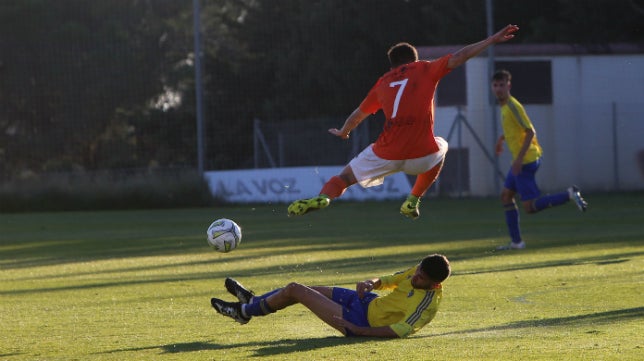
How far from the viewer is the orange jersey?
37.0ft

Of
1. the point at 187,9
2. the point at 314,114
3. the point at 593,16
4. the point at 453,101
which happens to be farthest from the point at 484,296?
the point at 187,9

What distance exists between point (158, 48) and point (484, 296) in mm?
30110

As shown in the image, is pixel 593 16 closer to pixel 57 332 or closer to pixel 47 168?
pixel 47 168

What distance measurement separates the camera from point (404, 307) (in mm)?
9062

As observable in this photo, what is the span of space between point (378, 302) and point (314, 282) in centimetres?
433

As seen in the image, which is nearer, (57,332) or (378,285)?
(378,285)

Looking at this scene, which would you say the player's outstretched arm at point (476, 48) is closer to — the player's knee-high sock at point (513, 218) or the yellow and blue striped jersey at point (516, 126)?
the yellow and blue striped jersey at point (516, 126)

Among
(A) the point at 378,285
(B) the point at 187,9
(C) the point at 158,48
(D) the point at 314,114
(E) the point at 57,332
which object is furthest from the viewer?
(B) the point at 187,9

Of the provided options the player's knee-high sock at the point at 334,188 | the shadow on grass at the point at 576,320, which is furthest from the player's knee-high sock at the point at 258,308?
the player's knee-high sock at the point at 334,188

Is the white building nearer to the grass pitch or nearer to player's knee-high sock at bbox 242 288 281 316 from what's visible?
the grass pitch

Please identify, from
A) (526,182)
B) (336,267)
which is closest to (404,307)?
(336,267)

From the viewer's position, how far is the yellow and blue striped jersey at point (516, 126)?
16250 millimetres

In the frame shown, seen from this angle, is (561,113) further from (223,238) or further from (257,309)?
(257,309)

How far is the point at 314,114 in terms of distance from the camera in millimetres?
37625
